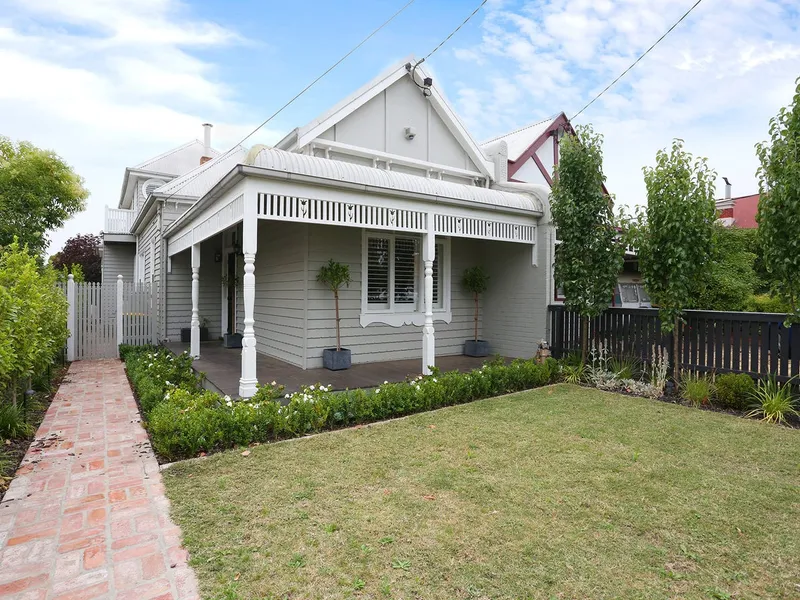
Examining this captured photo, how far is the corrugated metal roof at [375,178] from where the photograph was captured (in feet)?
19.7

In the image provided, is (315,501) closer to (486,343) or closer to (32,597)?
(32,597)

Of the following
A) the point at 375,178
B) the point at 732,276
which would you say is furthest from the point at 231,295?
the point at 732,276

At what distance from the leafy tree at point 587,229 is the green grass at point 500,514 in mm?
3066

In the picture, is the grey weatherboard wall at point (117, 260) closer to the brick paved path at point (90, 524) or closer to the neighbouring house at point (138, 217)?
the neighbouring house at point (138, 217)

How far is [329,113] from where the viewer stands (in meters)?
9.19

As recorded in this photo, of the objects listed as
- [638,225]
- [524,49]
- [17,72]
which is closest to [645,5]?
[524,49]

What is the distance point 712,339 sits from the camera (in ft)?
21.6

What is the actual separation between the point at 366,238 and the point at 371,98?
11.0ft

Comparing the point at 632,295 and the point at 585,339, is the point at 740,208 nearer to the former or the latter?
the point at 632,295

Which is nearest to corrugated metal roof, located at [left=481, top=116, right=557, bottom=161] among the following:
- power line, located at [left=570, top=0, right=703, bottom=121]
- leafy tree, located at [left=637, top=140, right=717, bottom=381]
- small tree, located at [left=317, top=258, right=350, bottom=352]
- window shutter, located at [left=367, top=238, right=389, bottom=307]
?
power line, located at [left=570, top=0, right=703, bottom=121]

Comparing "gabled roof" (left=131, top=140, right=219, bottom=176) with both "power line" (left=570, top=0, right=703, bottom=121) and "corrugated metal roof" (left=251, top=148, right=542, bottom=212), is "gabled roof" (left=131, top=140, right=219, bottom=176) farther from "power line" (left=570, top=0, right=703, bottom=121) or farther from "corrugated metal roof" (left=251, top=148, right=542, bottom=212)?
"power line" (left=570, top=0, right=703, bottom=121)

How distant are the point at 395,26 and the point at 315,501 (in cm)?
877

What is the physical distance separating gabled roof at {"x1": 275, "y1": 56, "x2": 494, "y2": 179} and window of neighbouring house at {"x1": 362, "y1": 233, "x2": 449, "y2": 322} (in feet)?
8.18

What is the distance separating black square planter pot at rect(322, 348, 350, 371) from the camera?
310 inches
